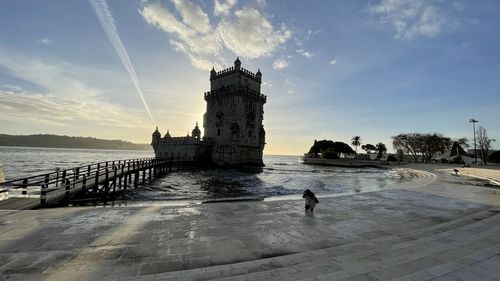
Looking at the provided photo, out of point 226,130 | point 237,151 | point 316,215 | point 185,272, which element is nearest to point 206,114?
point 226,130

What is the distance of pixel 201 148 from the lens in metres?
59.7

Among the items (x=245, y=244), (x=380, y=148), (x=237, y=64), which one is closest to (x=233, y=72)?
(x=237, y=64)

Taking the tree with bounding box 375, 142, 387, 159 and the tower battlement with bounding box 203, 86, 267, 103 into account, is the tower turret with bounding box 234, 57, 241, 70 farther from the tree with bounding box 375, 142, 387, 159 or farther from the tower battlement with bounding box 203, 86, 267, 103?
the tree with bounding box 375, 142, 387, 159

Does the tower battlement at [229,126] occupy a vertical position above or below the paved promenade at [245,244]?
above

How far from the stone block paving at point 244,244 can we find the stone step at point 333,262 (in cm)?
2

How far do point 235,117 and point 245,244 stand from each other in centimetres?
5121

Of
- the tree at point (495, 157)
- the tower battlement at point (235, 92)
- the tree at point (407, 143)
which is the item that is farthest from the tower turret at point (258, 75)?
the tree at point (495, 157)

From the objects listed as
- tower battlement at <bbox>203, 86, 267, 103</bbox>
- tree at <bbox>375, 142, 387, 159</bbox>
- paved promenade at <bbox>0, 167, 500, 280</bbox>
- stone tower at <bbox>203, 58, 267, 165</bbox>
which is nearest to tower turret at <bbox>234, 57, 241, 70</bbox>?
stone tower at <bbox>203, 58, 267, 165</bbox>

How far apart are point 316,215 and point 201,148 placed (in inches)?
2038

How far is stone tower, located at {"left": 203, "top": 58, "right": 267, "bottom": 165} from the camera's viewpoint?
57250 mm

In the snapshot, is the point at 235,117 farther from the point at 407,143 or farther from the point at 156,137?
the point at 407,143

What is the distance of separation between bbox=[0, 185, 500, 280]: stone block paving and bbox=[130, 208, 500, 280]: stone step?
0.07 feet

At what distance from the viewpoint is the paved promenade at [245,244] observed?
485 centimetres

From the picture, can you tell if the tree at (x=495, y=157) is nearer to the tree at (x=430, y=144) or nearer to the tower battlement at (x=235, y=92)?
the tree at (x=430, y=144)
